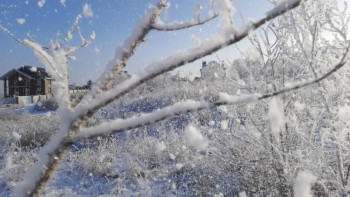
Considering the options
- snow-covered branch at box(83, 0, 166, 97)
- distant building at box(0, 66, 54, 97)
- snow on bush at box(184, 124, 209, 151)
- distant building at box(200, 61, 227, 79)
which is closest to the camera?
snow-covered branch at box(83, 0, 166, 97)

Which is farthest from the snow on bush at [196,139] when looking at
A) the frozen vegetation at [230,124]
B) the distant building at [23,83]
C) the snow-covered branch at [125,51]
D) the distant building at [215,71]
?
the distant building at [23,83]

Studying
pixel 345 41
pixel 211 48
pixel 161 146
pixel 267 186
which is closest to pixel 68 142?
pixel 211 48

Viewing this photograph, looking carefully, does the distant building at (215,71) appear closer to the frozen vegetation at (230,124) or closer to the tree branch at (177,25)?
the frozen vegetation at (230,124)

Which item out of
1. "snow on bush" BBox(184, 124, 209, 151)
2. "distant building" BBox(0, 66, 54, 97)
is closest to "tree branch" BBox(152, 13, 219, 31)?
"snow on bush" BBox(184, 124, 209, 151)

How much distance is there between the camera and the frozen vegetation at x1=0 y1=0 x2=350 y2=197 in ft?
2.26

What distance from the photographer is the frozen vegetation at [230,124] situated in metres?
0.69

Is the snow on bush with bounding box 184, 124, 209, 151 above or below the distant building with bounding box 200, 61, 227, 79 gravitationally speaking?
below

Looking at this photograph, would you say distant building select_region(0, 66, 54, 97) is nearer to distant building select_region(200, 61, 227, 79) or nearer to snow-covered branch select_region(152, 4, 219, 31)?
distant building select_region(200, 61, 227, 79)

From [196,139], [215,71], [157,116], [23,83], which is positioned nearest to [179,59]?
[157,116]

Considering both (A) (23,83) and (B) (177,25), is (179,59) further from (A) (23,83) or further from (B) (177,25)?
(A) (23,83)

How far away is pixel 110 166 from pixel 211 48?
15.8 feet

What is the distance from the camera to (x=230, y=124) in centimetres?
323

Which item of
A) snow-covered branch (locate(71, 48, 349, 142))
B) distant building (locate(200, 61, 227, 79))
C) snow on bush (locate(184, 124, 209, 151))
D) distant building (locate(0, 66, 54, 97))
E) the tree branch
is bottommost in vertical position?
snow on bush (locate(184, 124, 209, 151))

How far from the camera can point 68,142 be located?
708 millimetres
